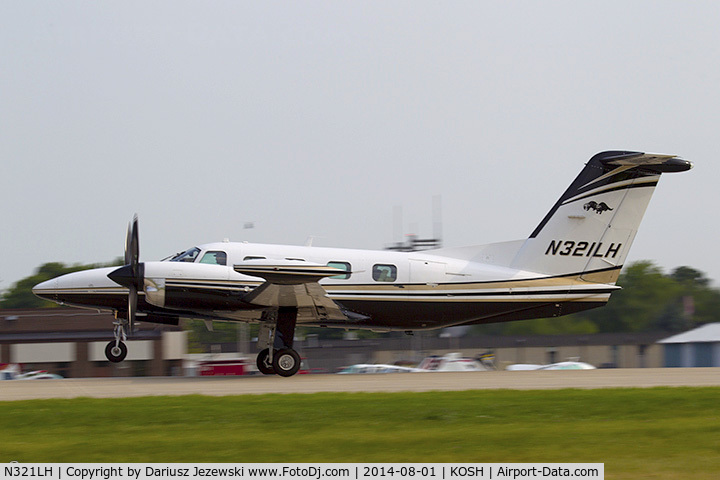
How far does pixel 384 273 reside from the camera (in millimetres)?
16672

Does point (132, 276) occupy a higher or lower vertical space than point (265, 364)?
higher

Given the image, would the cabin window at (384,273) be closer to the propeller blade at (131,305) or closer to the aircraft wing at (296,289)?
the aircraft wing at (296,289)

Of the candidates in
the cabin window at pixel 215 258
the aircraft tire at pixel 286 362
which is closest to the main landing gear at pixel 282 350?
the aircraft tire at pixel 286 362

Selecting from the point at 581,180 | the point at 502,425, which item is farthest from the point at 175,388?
the point at 581,180

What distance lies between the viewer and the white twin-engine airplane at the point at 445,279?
16188mm

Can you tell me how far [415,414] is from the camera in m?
10.1

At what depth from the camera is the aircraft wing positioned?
46.0ft

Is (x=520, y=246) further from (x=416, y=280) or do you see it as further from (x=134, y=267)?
(x=134, y=267)

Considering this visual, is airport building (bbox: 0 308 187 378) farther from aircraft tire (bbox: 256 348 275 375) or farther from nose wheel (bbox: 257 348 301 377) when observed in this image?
nose wheel (bbox: 257 348 301 377)

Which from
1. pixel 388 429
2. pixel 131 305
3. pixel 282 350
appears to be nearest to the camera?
pixel 388 429

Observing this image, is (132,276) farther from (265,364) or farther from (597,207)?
(597,207)

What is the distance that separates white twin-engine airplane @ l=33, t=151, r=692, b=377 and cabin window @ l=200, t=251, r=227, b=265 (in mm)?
20

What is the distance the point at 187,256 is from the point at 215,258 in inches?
22.4

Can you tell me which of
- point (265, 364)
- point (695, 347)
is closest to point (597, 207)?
point (265, 364)
